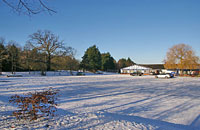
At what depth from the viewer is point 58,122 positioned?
198 inches

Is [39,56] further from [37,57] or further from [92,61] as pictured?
[92,61]

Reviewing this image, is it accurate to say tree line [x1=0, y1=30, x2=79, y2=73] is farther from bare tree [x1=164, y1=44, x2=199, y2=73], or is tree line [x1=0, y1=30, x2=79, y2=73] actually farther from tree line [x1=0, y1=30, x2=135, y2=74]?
bare tree [x1=164, y1=44, x2=199, y2=73]

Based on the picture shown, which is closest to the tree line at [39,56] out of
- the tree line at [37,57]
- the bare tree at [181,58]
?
the tree line at [37,57]

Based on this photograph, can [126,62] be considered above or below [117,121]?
above

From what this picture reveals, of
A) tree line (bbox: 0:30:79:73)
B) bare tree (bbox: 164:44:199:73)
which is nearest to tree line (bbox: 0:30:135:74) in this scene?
tree line (bbox: 0:30:79:73)

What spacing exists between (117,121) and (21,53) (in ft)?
150

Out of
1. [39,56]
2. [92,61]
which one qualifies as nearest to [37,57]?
[39,56]

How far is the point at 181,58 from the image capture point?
177 ft

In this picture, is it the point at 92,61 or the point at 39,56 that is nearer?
the point at 39,56

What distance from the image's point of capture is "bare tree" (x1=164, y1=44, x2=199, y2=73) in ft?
170

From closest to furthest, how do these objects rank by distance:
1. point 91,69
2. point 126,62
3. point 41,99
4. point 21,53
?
1. point 41,99
2. point 21,53
3. point 91,69
4. point 126,62

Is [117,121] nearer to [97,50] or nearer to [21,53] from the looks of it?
[21,53]

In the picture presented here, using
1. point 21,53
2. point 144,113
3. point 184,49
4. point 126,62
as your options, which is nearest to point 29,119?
point 144,113

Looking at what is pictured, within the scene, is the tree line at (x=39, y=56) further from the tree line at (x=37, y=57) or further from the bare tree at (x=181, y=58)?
the bare tree at (x=181, y=58)
